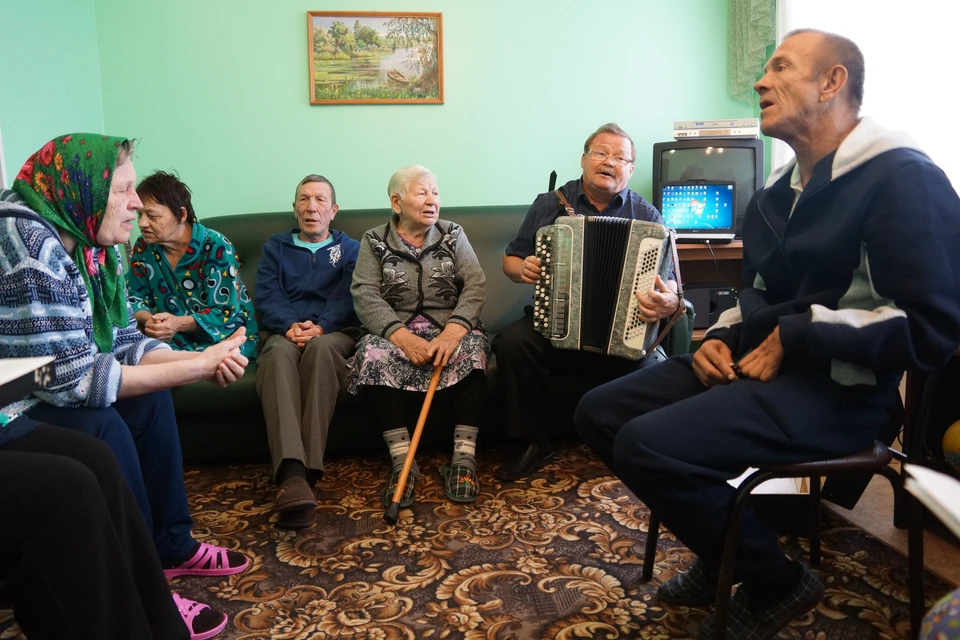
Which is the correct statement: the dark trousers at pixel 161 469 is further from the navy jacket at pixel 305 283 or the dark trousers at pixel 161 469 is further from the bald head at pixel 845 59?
the bald head at pixel 845 59

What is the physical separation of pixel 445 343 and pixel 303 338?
52 cm

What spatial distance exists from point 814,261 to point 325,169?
2422 millimetres

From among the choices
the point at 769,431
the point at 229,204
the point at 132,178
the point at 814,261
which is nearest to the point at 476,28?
the point at 229,204

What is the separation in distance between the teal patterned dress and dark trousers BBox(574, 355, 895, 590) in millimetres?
1641

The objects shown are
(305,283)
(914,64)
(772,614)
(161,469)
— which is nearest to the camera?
(772,614)

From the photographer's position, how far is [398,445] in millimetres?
2373

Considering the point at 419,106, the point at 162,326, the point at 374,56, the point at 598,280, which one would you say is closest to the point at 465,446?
the point at 598,280

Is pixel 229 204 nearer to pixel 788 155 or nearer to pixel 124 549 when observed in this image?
pixel 124 549

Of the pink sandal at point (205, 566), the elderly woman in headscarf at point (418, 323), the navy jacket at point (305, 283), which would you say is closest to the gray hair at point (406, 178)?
the elderly woman in headscarf at point (418, 323)

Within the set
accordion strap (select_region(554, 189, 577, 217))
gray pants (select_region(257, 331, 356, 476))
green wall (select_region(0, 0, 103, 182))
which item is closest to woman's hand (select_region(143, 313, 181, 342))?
gray pants (select_region(257, 331, 356, 476))

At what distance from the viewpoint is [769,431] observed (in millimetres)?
1370

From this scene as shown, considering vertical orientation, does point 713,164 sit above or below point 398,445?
above

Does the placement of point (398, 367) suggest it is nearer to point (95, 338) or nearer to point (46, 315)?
point (95, 338)

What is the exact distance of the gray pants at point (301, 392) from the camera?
221 centimetres
